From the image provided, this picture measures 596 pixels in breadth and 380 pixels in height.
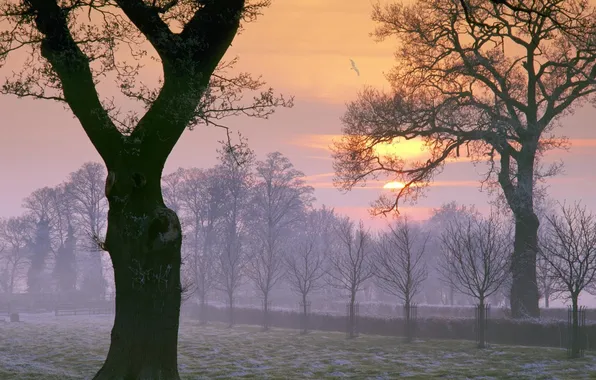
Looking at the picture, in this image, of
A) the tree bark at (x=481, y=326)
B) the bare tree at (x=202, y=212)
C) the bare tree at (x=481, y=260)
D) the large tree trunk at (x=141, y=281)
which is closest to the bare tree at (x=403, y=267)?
the bare tree at (x=481, y=260)

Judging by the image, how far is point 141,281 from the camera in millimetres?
11297

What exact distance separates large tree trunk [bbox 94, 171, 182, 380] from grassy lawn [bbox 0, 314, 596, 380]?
448 cm

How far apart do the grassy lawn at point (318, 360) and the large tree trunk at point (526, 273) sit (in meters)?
2.62

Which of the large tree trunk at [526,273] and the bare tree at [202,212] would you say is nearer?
the large tree trunk at [526,273]

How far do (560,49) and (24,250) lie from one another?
69779 mm

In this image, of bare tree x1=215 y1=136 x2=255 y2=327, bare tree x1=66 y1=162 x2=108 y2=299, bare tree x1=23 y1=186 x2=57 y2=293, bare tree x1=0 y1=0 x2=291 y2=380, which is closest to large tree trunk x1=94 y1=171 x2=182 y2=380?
bare tree x1=0 y1=0 x2=291 y2=380

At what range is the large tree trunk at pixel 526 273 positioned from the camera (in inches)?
1041

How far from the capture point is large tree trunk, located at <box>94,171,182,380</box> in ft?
37.3

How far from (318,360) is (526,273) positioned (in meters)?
10.9

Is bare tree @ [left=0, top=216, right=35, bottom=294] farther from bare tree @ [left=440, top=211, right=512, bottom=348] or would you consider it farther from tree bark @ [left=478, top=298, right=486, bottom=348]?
tree bark @ [left=478, top=298, right=486, bottom=348]

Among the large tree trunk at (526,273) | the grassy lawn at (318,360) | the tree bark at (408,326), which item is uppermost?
the large tree trunk at (526,273)

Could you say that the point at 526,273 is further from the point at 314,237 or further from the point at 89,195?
the point at 89,195

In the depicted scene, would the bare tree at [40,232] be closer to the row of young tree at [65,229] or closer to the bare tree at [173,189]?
the row of young tree at [65,229]

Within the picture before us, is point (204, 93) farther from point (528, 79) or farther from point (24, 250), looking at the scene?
point (24, 250)
